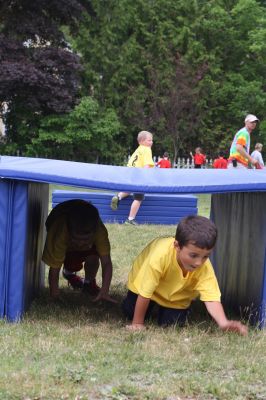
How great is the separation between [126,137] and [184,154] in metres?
3.47

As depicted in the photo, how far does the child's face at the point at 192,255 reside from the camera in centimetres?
383

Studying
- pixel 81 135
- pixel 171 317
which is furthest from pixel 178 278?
pixel 81 135

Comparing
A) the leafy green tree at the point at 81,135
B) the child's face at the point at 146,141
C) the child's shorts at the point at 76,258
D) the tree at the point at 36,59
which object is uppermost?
the tree at the point at 36,59

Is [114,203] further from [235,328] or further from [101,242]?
[235,328]

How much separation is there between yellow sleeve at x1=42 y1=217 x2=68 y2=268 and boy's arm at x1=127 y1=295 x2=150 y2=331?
0.88 metres

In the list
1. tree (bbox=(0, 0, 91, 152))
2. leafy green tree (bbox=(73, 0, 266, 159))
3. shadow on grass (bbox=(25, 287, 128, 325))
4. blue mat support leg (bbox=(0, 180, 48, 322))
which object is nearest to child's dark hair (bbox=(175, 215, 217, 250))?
shadow on grass (bbox=(25, 287, 128, 325))

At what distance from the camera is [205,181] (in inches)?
158

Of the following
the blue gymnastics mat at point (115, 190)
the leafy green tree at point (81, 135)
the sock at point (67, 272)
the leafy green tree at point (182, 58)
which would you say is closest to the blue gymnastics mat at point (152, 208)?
the sock at point (67, 272)

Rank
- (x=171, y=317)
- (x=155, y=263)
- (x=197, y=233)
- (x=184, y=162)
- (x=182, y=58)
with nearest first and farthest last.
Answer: (x=197, y=233), (x=155, y=263), (x=171, y=317), (x=184, y=162), (x=182, y=58)

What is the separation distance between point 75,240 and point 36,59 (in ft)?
75.4

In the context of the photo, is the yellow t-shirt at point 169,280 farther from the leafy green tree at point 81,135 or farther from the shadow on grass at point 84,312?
the leafy green tree at point 81,135

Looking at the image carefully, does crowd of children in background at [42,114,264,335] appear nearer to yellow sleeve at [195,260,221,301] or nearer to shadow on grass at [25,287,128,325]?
yellow sleeve at [195,260,221,301]

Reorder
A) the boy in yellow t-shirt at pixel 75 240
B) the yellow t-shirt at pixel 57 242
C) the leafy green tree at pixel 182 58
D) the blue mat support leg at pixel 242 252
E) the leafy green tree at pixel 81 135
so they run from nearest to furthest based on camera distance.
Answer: the blue mat support leg at pixel 242 252 → the boy in yellow t-shirt at pixel 75 240 → the yellow t-shirt at pixel 57 242 → the leafy green tree at pixel 81 135 → the leafy green tree at pixel 182 58

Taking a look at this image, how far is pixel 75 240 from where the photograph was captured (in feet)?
15.1
